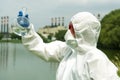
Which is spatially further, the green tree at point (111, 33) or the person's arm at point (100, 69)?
the green tree at point (111, 33)

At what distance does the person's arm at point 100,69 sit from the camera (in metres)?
2.91

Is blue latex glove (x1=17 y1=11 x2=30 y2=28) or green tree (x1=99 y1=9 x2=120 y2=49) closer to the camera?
blue latex glove (x1=17 y1=11 x2=30 y2=28)

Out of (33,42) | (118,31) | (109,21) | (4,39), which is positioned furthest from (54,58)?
(4,39)

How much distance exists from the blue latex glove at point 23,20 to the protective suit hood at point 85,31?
342mm

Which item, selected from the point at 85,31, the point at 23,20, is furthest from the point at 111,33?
the point at 85,31

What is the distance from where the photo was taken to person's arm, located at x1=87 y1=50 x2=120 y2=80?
291 centimetres

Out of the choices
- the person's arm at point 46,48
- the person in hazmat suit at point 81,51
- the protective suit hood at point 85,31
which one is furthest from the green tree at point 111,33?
the protective suit hood at point 85,31

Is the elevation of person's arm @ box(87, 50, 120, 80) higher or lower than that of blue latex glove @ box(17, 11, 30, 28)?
lower

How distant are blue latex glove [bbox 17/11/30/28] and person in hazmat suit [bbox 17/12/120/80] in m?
0.06

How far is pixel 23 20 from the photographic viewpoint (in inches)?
131

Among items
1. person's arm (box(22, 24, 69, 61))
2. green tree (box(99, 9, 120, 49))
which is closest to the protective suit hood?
person's arm (box(22, 24, 69, 61))

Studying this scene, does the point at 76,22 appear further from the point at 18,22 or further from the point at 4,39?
the point at 4,39

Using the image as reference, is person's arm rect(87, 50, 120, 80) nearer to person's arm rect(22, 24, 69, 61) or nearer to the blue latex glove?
person's arm rect(22, 24, 69, 61)

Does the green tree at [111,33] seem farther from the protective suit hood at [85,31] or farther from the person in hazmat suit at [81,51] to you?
the protective suit hood at [85,31]
